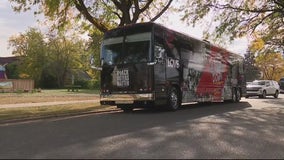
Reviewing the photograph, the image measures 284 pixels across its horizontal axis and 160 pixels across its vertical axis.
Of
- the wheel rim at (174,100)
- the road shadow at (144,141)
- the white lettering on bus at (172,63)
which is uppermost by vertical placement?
the white lettering on bus at (172,63)

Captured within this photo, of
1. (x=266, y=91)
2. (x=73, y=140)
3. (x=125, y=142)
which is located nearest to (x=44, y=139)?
(x=73, y=140)

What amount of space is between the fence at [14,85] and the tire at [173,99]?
28304 mm

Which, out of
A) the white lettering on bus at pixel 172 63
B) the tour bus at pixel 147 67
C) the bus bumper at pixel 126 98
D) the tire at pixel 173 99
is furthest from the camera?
the tire at pixel 173 99

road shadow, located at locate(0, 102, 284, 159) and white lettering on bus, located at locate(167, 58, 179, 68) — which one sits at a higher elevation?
white lettering on bus, located at locate(167, 58, 179, 68)

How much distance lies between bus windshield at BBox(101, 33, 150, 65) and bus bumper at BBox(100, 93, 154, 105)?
4.33 feet

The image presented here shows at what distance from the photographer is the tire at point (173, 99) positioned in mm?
17406

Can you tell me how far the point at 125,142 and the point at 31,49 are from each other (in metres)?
73.2

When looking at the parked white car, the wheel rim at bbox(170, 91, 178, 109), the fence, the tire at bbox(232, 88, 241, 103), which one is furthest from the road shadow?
the fence

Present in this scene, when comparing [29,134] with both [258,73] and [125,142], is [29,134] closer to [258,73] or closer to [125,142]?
[125,142]

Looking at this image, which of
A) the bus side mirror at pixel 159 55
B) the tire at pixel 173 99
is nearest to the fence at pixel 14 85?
the tire at pixel 173 99

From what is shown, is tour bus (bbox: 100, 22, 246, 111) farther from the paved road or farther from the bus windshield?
Answer: the paved road

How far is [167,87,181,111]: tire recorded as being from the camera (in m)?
17.4

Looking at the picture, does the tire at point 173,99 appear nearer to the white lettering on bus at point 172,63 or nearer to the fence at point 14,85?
the white lettering on bus at point 172,63

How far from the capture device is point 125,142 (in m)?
8.65
